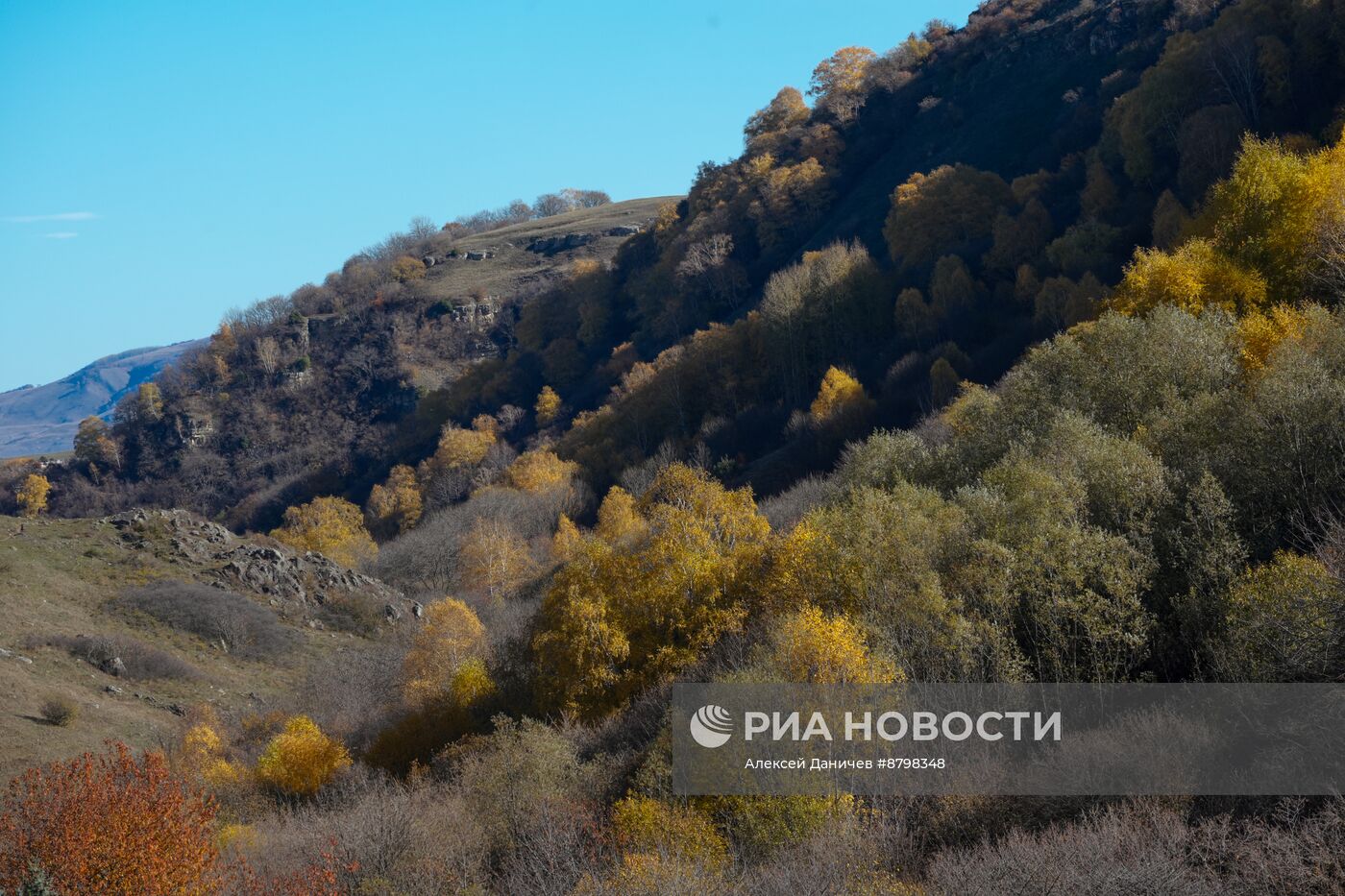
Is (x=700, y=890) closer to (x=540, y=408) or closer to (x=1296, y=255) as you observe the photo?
(x=1296, y=255)

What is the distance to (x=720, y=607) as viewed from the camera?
126 ft

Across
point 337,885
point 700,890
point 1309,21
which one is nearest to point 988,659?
point 700,890

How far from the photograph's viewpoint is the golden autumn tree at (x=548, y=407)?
4845 inches

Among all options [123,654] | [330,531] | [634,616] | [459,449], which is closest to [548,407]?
[459,449]

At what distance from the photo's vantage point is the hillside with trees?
890 inches

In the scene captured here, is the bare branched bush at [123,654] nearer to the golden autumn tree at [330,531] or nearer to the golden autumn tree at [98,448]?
the golden autumn tree at [330,531]

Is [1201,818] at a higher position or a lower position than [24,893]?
lower

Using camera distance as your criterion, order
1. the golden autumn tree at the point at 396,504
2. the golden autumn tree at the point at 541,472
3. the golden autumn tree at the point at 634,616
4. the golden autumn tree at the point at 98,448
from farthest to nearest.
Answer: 1. the golden autumn tree at the point at 98,448
2. the golden autumn tree at the point at 396,504
3. the golden autumn tree at the point at 541,472
4. the golden autumn tree at the point at 634,616

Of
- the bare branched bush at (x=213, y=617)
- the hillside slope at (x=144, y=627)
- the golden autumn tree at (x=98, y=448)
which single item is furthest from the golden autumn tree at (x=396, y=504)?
the golden autumn tree at (x=98, y=448)

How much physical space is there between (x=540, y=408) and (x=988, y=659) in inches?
3897

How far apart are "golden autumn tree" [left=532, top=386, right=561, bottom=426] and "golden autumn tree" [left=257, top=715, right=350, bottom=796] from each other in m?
82.7

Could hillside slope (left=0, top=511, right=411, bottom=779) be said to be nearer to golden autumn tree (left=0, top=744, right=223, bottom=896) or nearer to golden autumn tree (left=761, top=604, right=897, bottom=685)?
golden autumn tree (left=0, top=744, right=223, bottom=896)

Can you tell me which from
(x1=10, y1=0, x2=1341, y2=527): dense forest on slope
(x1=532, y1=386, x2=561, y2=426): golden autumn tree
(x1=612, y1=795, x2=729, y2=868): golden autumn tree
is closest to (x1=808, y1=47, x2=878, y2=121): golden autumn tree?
→ (x1=10, y1=0, x2=1341, y2=527): dense forest on slope

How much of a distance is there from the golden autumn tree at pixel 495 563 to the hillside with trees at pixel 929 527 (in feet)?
1.21
